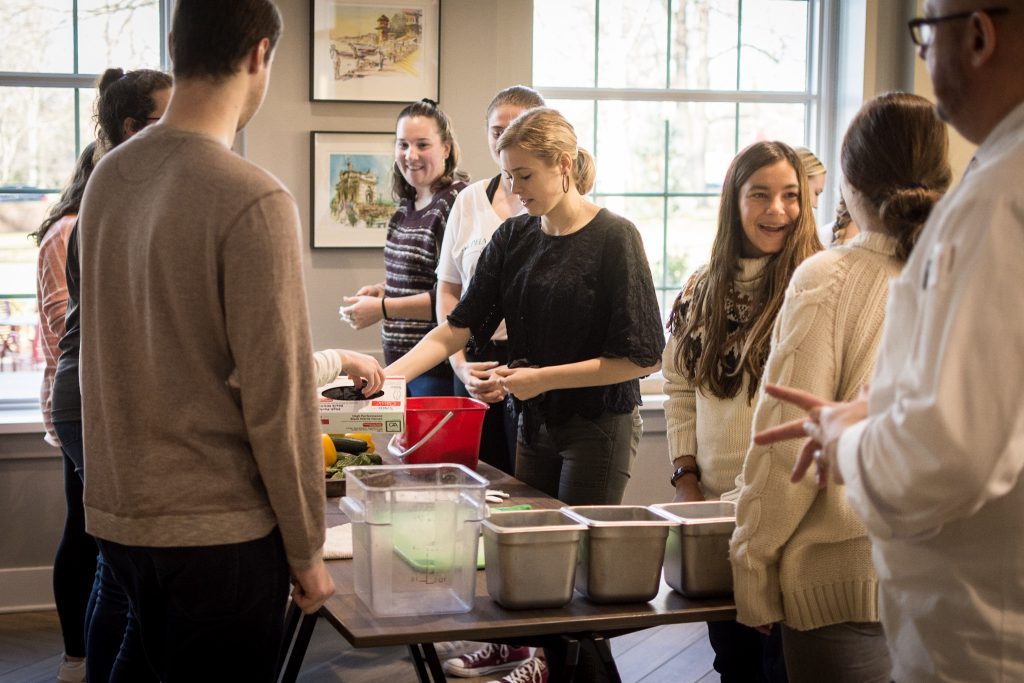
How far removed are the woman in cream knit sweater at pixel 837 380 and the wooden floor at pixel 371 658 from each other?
1795 millimetres

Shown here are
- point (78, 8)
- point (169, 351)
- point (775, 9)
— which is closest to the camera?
point (169, 351)

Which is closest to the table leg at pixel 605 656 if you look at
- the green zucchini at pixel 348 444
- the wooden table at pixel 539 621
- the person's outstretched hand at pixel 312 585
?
the wooden table at pixel 539 621

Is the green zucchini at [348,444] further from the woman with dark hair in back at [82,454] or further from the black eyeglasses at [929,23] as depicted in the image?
the black eyeglasses at [929,23]

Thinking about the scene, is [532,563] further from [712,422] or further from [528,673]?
[528,673]

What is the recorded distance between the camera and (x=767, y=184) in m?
2.31

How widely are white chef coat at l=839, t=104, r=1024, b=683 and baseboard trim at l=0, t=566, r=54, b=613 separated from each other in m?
3.59

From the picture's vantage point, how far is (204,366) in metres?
1.48

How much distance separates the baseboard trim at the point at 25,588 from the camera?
160 inches

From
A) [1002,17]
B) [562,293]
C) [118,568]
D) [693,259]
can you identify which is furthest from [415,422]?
[693,259]

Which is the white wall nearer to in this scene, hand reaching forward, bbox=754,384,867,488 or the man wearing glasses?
hand reaching forward, bbox=754,384,867,488

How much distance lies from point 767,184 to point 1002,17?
3.86ft

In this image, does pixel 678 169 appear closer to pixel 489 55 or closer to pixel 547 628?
pixel 489 55

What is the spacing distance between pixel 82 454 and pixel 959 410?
192 centimetres

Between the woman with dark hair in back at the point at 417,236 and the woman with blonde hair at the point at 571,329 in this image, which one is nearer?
the woman with blonde hair at the point at 571,329
